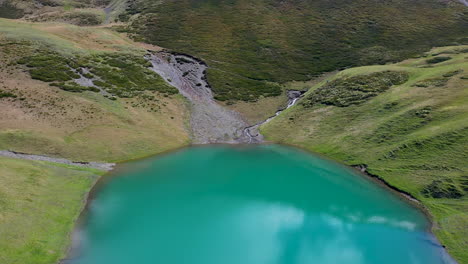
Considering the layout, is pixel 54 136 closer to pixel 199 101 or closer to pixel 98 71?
pixel 98 71

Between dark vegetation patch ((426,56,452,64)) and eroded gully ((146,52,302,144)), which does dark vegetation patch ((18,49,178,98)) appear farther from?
dark vegetation patch ((426,56,452,64))

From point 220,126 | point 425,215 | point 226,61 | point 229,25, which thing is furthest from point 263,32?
point 425,215

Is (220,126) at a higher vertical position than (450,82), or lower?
lower

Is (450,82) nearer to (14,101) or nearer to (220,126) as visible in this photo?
(220,126)

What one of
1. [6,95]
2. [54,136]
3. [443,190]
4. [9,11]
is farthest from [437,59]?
[9,11]

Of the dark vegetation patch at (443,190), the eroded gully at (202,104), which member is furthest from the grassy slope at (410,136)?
the eroded gully at (202,104)

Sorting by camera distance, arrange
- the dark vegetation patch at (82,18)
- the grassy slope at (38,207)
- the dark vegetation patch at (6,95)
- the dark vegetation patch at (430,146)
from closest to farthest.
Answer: the grassy slope at (38,207) → the dark vegetation patch at (430,146) → the dark vegetation patch at (6,95) → the dark vegetation patch at (82,18)

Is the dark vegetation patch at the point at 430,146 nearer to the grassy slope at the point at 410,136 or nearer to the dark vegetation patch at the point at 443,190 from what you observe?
the grassy slope at the point at 410,136
